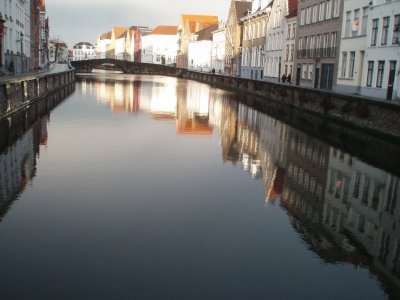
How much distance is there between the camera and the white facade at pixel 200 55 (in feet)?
309

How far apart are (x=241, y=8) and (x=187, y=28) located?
39501 mm

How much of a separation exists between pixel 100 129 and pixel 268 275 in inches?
578

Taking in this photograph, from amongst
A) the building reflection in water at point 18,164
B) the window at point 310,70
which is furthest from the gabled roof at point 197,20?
the building reflection in water at point 18,164

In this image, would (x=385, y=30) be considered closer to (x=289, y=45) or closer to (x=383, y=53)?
(x=383, y=53)

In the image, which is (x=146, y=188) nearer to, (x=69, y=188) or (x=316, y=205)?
(x=69, y=188)

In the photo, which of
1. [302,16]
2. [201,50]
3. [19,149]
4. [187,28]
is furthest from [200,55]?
[19,149]

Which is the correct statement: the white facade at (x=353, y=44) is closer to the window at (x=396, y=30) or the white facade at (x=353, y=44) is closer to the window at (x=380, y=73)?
the window at (x=380, y=73)

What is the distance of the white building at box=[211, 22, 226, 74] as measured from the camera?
8019 cm

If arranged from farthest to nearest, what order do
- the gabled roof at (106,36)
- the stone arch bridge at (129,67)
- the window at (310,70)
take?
the gabled roof at (106,36)
the stone arch bridge at (129,67)
the window at (310,70)

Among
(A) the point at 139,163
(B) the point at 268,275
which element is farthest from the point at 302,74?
(B) the point at 268,275

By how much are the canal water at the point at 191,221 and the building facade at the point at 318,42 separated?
20851mm

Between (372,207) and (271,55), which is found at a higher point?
(271,55)

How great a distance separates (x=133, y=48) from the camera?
150 metres

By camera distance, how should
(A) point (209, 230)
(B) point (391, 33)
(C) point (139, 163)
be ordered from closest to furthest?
1. (A) point (209, 230)
2. (C) point (139, 163)
3. (B) point (391, 33)
